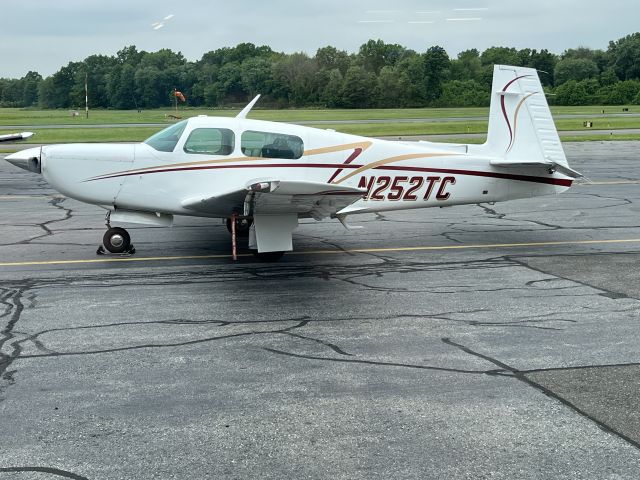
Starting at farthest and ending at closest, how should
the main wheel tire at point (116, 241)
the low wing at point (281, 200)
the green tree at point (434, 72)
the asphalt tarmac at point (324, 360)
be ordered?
the green tree at point (434, 72) < the main wheel tire at point (116, 241) < the low wing at point (281, 200) < the asphalt tarmac at point (324, 360)

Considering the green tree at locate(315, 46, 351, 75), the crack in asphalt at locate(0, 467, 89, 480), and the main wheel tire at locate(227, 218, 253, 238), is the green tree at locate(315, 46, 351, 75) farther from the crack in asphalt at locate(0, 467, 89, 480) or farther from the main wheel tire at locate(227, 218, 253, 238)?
the crack in asphalt at locate(0, 467, 89, 480)

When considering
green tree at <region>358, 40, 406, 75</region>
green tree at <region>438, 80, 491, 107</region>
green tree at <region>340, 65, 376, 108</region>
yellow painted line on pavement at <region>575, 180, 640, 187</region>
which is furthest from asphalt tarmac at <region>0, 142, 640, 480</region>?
green tree at <region>358, 40, 406, 75</region>

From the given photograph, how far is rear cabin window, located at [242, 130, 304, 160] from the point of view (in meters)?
11.8

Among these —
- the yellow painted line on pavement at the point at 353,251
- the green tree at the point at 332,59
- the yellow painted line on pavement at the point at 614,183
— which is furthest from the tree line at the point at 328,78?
the yellow painted line on pavement at the point at 353,251

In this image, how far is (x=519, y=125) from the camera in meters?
13.5

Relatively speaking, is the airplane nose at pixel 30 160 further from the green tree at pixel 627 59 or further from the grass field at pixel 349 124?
the green tree at pixel 627 59

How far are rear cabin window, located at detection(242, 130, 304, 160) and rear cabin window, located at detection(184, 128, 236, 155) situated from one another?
0.23 metres

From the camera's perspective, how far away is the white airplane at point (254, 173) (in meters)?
11.4

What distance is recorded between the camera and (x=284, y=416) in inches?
229

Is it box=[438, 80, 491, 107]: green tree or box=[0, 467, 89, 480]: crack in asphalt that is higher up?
box=[438, 80, 491, 107]: green tree

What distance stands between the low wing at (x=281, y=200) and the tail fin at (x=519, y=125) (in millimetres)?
3792

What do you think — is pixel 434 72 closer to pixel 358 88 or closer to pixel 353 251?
pixel 358 88

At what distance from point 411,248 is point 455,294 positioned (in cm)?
323

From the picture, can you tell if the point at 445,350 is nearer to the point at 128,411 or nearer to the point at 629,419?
the point at 629,419
